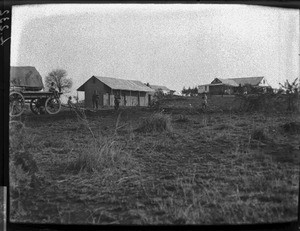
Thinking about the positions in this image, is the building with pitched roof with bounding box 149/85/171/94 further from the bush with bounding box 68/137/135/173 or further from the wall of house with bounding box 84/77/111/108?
the bush with bounding box 68/137/135/173

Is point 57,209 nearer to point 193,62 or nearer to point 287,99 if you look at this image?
point 193,62

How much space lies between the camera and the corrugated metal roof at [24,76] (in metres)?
2.68

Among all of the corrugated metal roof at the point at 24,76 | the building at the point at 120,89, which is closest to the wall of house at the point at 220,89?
the building at the point at 120,89

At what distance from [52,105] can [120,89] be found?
1.88 feet

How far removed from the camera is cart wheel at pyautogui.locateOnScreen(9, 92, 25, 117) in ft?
8.79

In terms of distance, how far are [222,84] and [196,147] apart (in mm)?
550

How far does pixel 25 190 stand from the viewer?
2.66m

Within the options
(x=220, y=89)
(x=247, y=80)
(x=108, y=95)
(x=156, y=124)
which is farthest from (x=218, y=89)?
(x=108, y=95)

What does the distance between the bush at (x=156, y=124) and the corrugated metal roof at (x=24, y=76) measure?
89 centimetres

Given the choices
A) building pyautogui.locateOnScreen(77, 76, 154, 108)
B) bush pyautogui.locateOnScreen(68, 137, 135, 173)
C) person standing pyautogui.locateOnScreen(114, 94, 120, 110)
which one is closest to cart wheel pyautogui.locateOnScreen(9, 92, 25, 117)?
building pyautogui.locateOnScreen(77, 76, 154, 108)

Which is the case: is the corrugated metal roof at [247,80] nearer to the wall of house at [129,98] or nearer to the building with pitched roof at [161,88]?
the building with pitched roof at [161,88]

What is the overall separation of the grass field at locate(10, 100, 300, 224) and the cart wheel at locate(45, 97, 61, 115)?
0.06 m

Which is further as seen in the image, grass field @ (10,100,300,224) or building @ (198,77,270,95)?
building @ (198,77,270,95)

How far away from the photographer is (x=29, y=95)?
2.74 m
